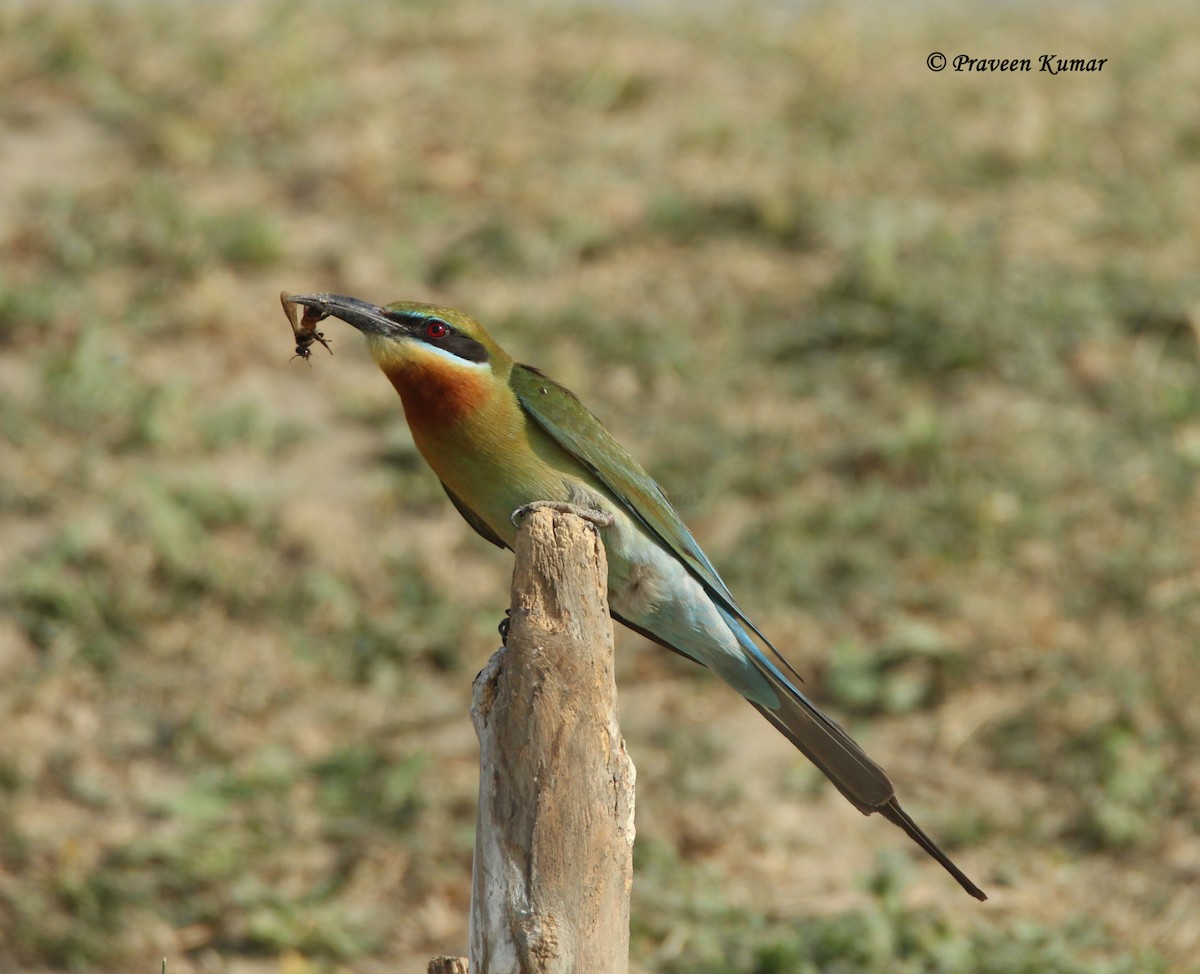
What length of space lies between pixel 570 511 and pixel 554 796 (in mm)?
852

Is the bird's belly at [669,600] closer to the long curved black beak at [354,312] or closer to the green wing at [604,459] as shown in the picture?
the green wing at [604,459]

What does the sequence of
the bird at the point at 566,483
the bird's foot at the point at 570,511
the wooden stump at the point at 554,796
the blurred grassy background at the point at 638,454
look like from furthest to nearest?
the blurred grassy background at the point at 638,454
the bird at the point at 566,483
the bird's foot at the point at 570,511
the wooden stump at the point at 554,796

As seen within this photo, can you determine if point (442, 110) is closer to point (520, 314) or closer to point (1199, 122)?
point (520, 314)

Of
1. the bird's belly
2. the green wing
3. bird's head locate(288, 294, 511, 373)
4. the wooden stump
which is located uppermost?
bird's head locate(288, 294, 511, 373)

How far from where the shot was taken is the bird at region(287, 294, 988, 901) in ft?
10.9

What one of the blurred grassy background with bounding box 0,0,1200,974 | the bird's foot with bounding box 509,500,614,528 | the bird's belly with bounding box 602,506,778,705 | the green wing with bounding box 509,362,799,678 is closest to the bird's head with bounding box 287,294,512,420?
the green wing with bounding box 509,362,799,678

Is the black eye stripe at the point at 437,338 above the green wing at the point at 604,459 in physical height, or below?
above

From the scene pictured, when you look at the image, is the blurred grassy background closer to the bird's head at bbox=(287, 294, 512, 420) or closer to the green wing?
the green wing

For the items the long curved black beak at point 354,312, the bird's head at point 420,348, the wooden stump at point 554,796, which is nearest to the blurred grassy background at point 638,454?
the wooden stump at point 554,796

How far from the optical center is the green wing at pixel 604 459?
344 centimetres

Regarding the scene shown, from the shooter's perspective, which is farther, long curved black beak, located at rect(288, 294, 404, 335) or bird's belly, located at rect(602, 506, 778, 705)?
bird's belly, located at rect(602, 506, 778, 705)

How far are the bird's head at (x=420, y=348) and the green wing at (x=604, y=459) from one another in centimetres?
16

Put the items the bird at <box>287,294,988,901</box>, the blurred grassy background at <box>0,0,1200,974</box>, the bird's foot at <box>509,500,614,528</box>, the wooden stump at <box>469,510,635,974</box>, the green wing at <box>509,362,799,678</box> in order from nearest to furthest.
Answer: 1. the wooden stump at <box>469,510,635,974</box>
2. the bird's foot at <box>509,500,614,528</box>
3. the bird at <box>287,294,988,901</box>
4. the green wing at <box>509,362,799,678</box>
5. the blurred grassy background at <box>0,0,1200,974</box>

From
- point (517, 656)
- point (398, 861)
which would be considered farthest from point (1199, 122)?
point (517, 656)
